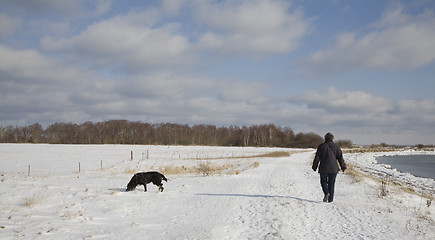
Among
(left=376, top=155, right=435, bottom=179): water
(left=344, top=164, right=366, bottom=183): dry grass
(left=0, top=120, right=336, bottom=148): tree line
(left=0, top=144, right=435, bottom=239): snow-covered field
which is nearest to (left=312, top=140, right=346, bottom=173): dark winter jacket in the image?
(left=0, top=144, right=435, bottom=239): snow-covered field

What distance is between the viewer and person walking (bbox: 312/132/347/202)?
9.38 metres

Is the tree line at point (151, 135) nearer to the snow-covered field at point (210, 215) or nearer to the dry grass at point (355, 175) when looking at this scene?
the dry grass at point (355, 175)

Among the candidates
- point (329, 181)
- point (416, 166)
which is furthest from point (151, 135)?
point (329, 181)

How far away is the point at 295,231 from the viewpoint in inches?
268

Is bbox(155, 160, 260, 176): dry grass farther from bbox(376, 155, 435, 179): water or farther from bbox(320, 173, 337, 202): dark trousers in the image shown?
A: bbox(376, 155, 435, 179): water

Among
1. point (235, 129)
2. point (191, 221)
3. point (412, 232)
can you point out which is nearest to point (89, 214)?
point (191, 221)

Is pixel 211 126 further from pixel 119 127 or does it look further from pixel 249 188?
pixel 249 188

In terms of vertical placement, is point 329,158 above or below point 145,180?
above

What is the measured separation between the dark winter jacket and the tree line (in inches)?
3786

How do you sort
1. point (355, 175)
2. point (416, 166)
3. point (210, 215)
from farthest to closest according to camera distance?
point (416, 166)
point (355, 175)
point (210, 215)

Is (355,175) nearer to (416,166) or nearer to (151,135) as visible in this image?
(416,166)

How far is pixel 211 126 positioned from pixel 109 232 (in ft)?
436

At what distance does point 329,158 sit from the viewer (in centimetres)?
947

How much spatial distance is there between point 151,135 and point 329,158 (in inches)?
4444
